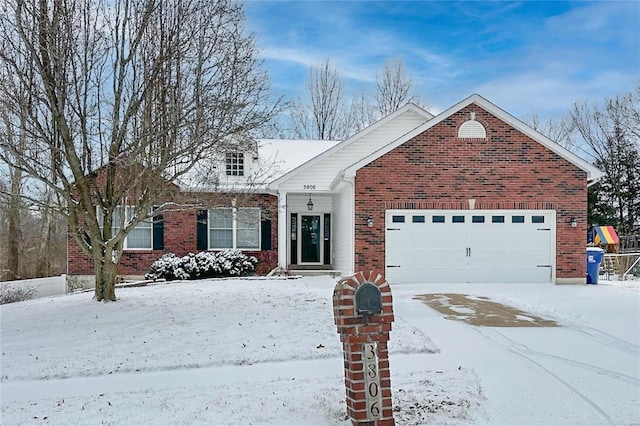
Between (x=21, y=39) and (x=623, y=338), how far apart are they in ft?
37.2

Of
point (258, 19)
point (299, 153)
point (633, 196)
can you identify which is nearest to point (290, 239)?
point (299, 153)

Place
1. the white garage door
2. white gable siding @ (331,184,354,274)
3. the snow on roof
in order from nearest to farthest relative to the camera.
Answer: the white garage door < white gable siding @ (331,184,354,274) < the snow on roof

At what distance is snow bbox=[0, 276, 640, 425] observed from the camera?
16.5 feet

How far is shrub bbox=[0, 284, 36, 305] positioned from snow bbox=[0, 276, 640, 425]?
5588 millimetres

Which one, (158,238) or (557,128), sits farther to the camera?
(557,128)

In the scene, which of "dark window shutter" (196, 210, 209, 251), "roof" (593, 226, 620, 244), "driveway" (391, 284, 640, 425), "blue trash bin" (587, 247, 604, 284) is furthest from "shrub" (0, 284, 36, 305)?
"roof" (593, 226, 620, 244)

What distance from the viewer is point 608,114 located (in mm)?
35562

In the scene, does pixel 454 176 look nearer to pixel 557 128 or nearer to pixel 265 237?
pixel 265 237

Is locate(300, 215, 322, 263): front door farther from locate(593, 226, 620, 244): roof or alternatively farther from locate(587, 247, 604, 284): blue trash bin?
locate(593, 226, 620, 244): roof

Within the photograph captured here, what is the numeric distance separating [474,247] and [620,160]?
24.0m

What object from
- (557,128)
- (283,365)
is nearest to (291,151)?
(283,365)

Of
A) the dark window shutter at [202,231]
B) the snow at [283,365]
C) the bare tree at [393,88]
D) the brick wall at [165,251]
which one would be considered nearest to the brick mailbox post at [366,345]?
the snow at [283,365]

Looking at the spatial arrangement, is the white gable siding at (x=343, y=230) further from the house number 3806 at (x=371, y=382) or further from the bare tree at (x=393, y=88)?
the bare tree at (x=393, y=88)

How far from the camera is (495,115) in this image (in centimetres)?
1496
